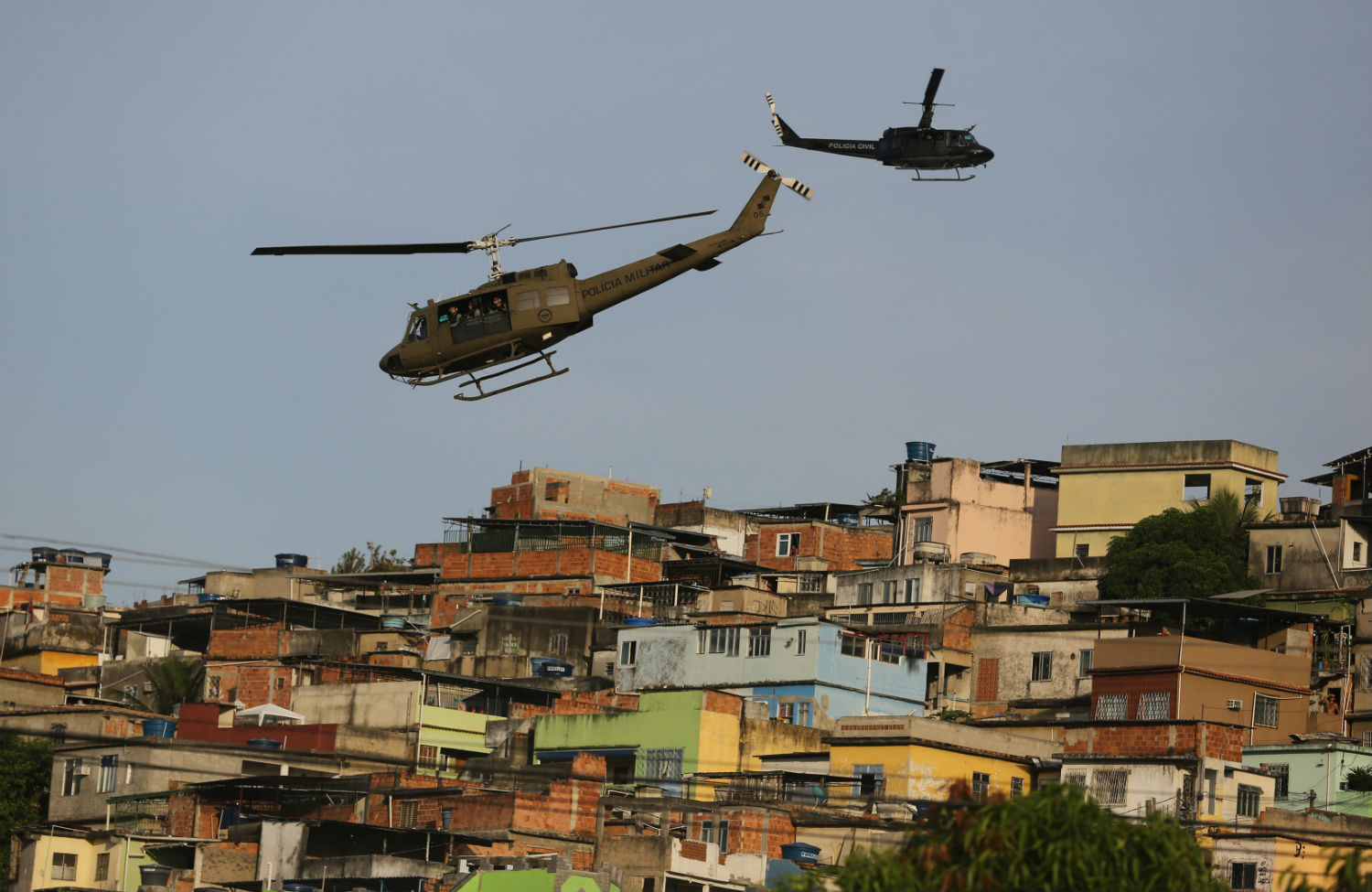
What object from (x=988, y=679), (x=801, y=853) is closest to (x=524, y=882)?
(x=801, y=853)

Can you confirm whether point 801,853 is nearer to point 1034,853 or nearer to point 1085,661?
point 1034,853

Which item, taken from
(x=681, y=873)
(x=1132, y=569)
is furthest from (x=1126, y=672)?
(x=681, y=873)

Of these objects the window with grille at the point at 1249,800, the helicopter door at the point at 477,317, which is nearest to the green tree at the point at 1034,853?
the helicopter door at the point at 477,317

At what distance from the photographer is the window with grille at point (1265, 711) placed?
5616 cm

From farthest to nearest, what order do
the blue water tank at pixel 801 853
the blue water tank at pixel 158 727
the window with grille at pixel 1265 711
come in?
the blue water tank at pixel 158 727, the window with grille at pixel 1265 711, the blue water tank at pixel 801 853

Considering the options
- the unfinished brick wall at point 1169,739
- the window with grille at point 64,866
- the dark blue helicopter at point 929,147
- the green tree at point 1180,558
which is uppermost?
the dark blue helicopter at point 929,147

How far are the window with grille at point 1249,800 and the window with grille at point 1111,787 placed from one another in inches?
103

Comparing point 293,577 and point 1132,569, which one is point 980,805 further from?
point 293,577

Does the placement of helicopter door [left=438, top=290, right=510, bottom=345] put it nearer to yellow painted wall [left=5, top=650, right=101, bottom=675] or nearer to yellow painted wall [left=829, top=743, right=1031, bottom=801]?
yellow painted wall [left=829, top=743, right=1031, bottom=801]

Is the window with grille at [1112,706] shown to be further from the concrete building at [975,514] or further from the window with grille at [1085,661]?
the concrete building at [975,514]

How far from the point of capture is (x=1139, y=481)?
2992 inches

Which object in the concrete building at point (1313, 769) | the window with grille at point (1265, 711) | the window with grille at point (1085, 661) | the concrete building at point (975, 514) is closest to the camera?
the concrete building at point (1313, 769)

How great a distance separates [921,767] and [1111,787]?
5561 mm

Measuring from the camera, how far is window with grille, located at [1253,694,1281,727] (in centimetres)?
5616
